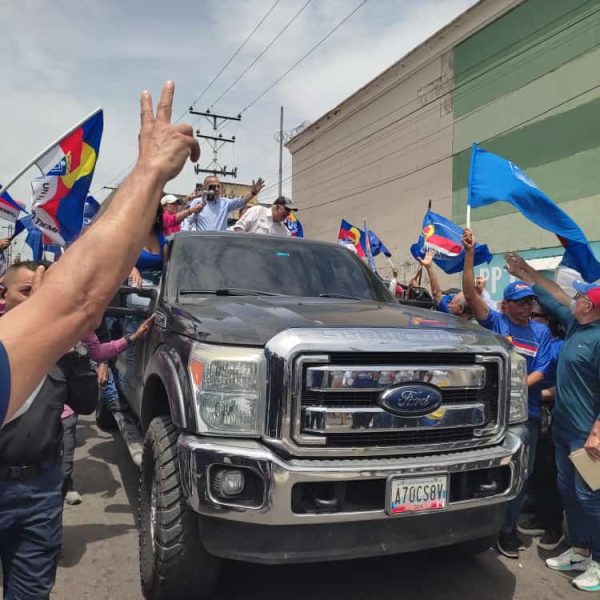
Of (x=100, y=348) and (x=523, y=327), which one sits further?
(x=523, y=327)

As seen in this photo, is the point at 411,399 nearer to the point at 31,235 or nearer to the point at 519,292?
the point at 519,292

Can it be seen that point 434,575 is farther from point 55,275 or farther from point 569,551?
point 55,275

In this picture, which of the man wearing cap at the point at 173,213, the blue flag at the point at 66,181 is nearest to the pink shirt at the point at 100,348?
the blue flag at the point at 66,181

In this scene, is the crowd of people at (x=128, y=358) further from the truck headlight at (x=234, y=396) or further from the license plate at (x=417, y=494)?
the license plate at (x=417, y=494)

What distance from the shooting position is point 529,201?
193 inches

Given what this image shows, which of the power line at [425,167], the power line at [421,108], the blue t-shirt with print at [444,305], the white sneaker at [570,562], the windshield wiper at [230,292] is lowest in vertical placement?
the white sneaker at [570,562]

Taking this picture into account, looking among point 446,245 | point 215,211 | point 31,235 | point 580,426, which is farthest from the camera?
point 31,235

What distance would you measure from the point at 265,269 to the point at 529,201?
2425mm

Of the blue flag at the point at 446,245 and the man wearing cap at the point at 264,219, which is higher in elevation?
the man wearing cap at the point at 264,219

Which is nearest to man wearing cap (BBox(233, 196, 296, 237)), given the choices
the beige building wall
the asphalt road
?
the asphalt road

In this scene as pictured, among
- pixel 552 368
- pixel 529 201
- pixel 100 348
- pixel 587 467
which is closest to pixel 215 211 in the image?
pixel 100 348

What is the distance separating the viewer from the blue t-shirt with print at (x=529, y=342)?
14.3 ft

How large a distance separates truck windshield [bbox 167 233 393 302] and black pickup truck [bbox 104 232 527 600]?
78 cm

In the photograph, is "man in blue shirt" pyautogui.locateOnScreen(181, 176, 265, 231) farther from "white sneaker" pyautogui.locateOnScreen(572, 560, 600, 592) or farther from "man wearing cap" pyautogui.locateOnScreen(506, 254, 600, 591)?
"white sneaker" pyautogui.locateOnScreen(572, 560, 600, 592)
